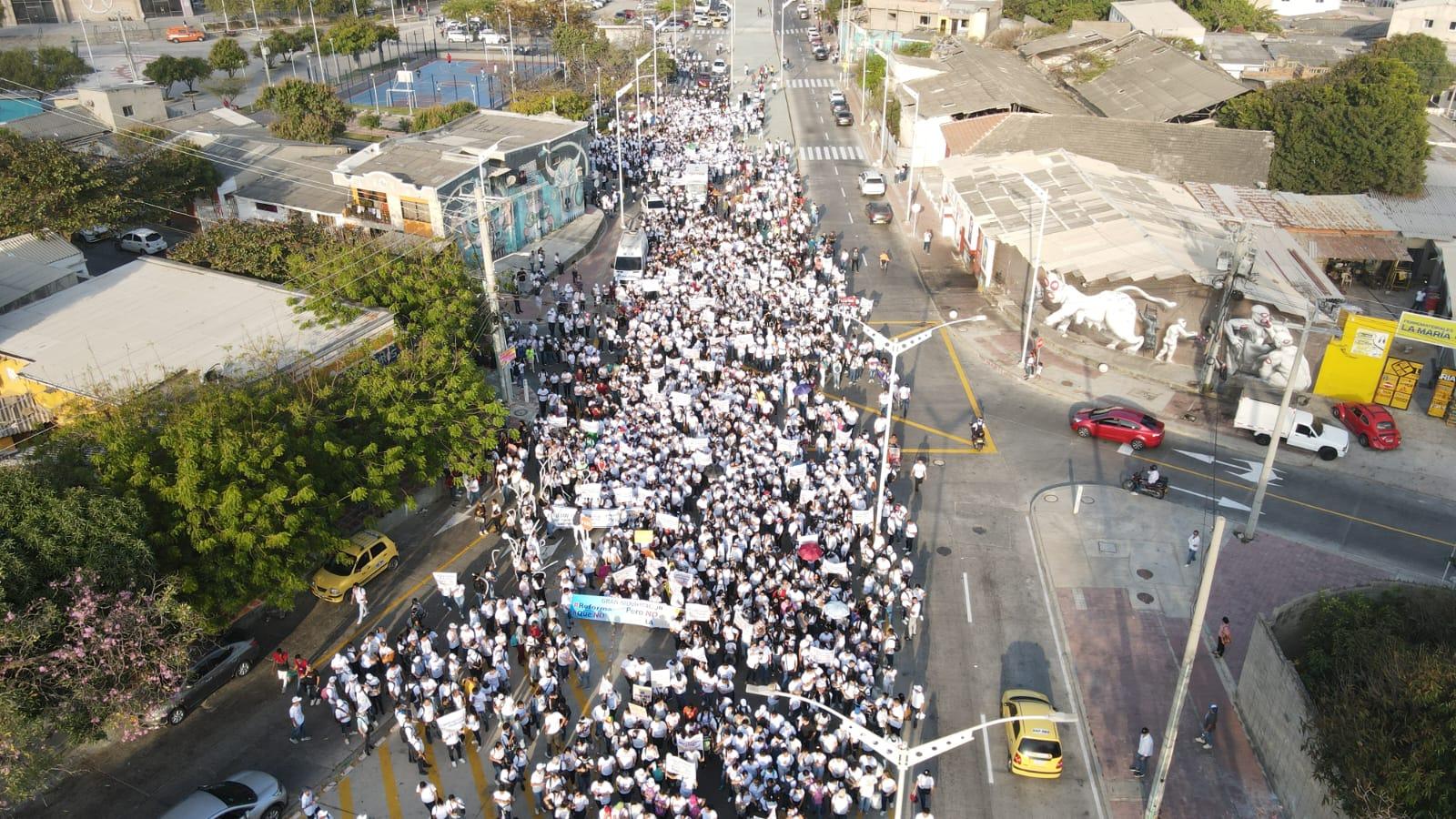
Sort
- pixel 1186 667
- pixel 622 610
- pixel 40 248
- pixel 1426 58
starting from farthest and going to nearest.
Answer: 1. pixel 1426 58
2. pixel 40 248
3. pixel 622 610
4. pixel 1186 667

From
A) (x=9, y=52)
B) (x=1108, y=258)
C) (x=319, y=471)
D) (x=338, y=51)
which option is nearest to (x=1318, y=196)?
(x=1108, y=258)

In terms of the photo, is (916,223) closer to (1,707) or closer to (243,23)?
(1,707)

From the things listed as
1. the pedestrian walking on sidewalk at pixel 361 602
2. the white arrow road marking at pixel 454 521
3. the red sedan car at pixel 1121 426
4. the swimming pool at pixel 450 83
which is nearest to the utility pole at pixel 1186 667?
the red sedan car at pixel 1121 426

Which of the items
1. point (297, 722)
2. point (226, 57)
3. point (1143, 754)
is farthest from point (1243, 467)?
point (226, 57)

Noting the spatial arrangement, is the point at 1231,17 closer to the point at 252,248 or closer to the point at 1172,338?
the point at 1172,338

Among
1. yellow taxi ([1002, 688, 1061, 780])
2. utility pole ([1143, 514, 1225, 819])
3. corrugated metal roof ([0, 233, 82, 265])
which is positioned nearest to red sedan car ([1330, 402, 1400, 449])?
utility pole ([1143, 514, 1225, 819])
